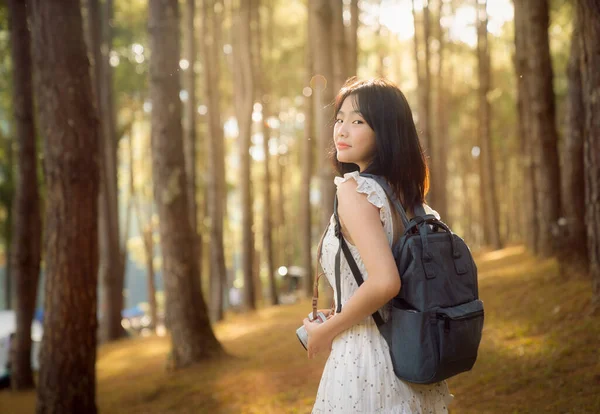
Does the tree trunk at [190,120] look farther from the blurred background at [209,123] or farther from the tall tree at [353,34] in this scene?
the tall tree at [353,34]

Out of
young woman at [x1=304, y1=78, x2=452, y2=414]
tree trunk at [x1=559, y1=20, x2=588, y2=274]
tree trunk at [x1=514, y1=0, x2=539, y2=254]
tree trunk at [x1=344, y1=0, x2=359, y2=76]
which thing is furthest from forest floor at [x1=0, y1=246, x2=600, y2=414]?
tree trunk at [x1=344, y1=0, x2=359, y2=76]

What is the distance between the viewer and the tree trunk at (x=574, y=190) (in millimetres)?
8156

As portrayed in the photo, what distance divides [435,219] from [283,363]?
629 cm

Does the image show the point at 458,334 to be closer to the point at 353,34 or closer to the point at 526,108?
the point at 526,108

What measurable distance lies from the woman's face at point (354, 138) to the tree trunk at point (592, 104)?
3.98m

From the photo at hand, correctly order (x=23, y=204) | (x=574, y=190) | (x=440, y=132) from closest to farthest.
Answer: (x=574, y=190) < (x=23, y=204) < (x=440, y=132)

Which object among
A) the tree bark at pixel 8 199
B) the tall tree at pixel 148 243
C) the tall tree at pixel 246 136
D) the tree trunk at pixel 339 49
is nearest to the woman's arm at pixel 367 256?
the tree trunk at pixel 339 49

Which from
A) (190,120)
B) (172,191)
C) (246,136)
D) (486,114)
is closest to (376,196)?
(172,191)

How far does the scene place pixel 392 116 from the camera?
240cm

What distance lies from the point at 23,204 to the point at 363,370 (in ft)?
31.0

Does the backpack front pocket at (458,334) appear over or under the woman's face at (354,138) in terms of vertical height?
under

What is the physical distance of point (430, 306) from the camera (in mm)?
2186

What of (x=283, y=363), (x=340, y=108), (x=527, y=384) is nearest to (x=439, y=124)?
(x=283, y=363)

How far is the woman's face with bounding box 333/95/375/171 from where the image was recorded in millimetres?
2438
